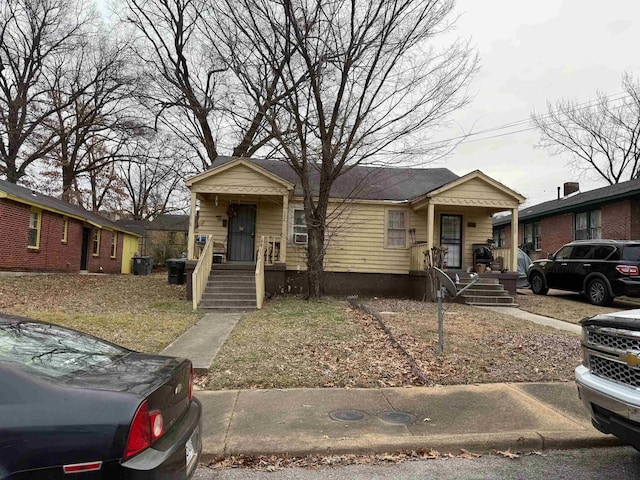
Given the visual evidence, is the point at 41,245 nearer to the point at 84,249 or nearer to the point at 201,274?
the point at 84,249

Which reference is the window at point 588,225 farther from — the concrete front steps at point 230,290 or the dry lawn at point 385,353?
the concrete front steps at point 230,290

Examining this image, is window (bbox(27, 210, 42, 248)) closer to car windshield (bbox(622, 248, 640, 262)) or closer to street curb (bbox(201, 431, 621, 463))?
street curb (bbox(201, 431, 621, 463))

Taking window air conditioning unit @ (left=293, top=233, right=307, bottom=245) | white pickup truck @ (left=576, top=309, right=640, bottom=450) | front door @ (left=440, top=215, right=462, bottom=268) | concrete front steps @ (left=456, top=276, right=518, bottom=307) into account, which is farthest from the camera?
front door @ (left=440, top=215, right=462, bottom=268)

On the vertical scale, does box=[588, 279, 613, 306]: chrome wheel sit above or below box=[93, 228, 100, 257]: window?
below

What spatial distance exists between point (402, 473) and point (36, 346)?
9.04 feet

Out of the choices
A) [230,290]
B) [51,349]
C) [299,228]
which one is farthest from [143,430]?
[299,228]

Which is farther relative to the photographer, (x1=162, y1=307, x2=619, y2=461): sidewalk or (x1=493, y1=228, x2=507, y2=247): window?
(x1=493, y1=228, x2=507, y2=247): window

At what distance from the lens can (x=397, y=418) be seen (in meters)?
4.24

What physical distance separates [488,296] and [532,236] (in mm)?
14261

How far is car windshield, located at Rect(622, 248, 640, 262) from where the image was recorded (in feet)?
36.6

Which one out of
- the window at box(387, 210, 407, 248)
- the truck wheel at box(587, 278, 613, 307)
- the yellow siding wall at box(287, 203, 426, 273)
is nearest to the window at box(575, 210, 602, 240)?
the truck wheel at box(587, 278, 613, 307)

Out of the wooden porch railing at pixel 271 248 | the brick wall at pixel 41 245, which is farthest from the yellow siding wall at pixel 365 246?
the brick wall at pixel 41 245

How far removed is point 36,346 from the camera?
8.41ft

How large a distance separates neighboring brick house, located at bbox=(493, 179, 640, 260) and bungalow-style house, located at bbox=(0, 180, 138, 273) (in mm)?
23286
